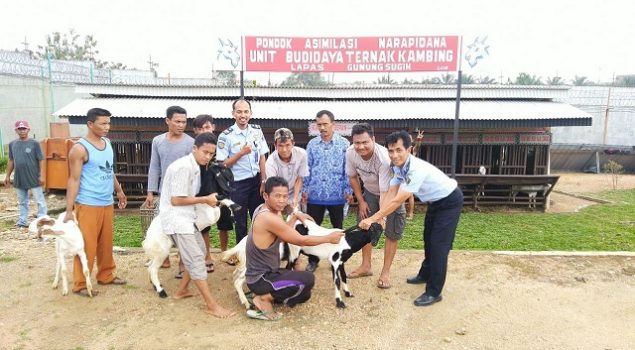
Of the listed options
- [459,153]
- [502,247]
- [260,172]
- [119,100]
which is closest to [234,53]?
[119,100]

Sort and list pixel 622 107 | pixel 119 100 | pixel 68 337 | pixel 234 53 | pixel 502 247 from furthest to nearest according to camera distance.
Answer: pixel 622 107 → pixel 119 100 → pixel 234 53 → pixel 502 247 → pixel 68 337

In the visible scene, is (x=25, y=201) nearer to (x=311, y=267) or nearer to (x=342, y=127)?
(x=311, y=267)

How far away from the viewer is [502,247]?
6230mm

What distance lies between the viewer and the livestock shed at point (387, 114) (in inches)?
355

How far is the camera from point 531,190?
9.41 metres

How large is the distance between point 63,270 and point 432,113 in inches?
294

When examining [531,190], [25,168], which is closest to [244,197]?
[25,168]

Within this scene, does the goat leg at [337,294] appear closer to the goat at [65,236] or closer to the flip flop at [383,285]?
the flip flop at [383,285]

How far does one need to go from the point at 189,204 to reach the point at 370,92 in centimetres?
733

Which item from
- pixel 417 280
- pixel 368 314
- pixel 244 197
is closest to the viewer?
pixel 368 314

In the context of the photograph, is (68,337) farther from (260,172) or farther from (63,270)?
(260,172)

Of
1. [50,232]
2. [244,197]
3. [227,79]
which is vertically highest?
[227,79]

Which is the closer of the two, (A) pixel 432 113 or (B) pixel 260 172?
(B) pixel 260 172

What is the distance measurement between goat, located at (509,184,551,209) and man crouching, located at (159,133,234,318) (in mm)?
7715
